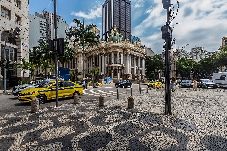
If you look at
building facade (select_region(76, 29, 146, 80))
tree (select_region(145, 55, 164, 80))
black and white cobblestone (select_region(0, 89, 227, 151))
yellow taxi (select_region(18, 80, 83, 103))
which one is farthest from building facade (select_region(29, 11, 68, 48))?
black and white cobblestone (select_region(0, 89, 227, 151))

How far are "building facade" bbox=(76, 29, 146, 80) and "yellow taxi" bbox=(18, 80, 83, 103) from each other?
59185 mm

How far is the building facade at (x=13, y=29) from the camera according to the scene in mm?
39500

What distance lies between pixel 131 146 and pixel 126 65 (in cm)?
8224

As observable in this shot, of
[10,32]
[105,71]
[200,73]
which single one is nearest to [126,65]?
[105,71]

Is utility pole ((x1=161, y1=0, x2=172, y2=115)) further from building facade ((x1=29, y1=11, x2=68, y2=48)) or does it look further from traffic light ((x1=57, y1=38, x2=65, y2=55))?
building facade ((x1=29, y1=11, x2=68, y2=48))

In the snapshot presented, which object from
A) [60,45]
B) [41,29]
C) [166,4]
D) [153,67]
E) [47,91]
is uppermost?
[41,29]

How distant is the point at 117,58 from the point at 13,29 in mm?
47644

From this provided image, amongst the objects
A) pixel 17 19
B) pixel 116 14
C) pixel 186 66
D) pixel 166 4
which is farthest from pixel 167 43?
pixel 116 14

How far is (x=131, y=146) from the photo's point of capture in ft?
24.3

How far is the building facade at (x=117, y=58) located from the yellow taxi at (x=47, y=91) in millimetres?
59185

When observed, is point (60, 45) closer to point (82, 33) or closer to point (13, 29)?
point (13, 29)

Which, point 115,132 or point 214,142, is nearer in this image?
point 214,142

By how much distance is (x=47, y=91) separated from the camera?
1842cm

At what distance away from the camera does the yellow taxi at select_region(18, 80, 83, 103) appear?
17.5 meters
